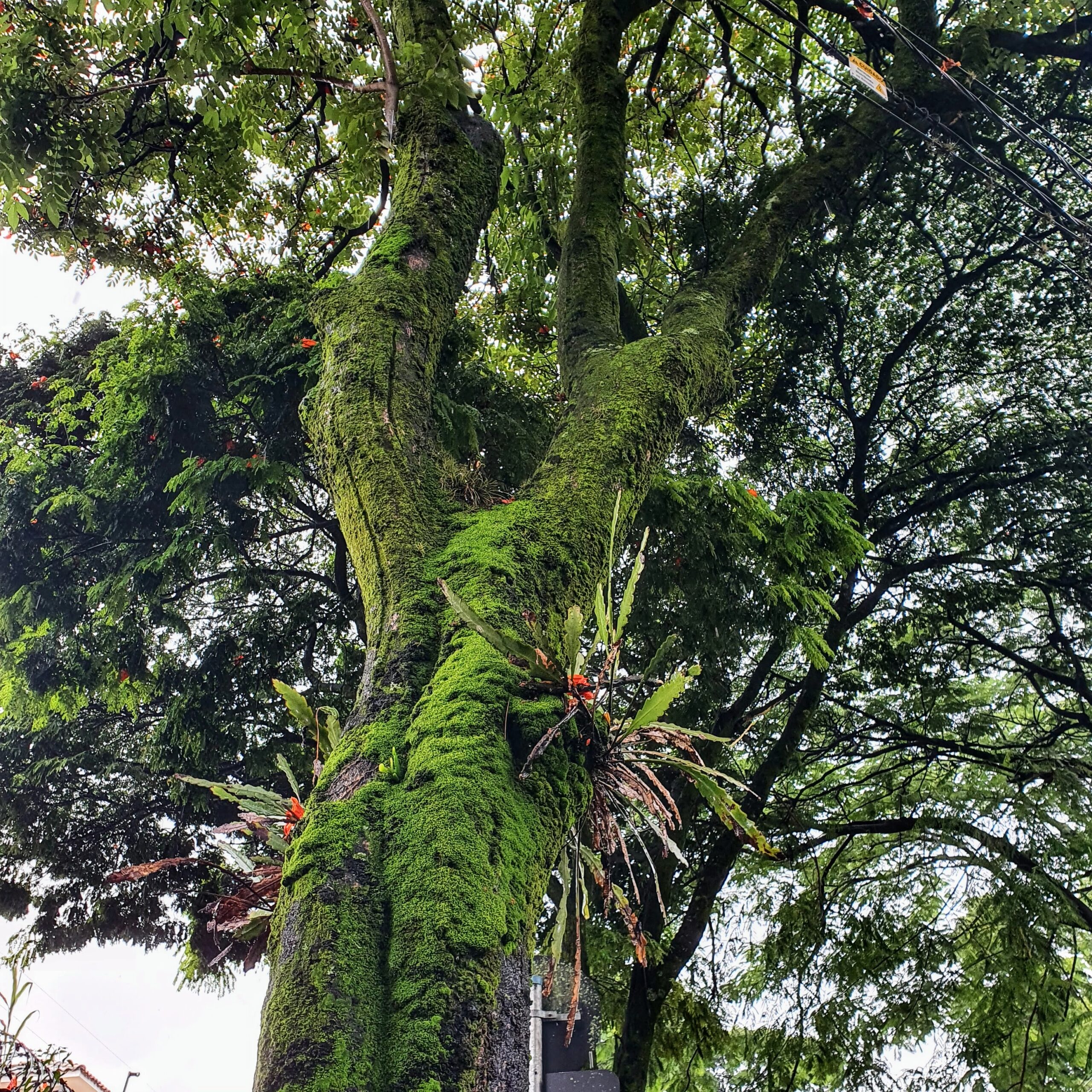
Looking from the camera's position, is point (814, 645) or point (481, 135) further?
point (814, 645)

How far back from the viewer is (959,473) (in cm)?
695

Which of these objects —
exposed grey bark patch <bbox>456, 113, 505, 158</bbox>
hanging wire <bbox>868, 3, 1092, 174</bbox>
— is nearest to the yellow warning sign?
hanging wire <bbox>868, 3, 1092, 174</bbox>

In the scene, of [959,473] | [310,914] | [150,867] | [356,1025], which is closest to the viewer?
[356,1025]

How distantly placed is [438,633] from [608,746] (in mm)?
556

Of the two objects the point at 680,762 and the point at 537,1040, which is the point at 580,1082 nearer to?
the point at 537,1040

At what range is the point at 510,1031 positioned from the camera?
4.71 feet

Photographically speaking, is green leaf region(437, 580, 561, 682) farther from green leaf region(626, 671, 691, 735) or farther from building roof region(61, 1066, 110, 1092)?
building roof region(61, 1066, 110, 1092)

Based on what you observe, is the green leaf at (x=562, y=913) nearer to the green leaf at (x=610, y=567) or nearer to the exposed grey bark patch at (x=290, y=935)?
the green leaf at (x=610, y=567)

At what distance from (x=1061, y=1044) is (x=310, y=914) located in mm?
7758

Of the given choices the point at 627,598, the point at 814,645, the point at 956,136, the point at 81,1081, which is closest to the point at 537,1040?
the point at 627,598

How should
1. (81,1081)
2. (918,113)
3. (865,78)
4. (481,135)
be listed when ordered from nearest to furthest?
(481,135), (865,78), (918,113), (81,1081)

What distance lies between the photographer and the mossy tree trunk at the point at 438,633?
134cm

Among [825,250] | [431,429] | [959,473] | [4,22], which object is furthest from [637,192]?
[431,429]

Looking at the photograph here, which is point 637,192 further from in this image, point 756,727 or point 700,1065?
point 700,1065
